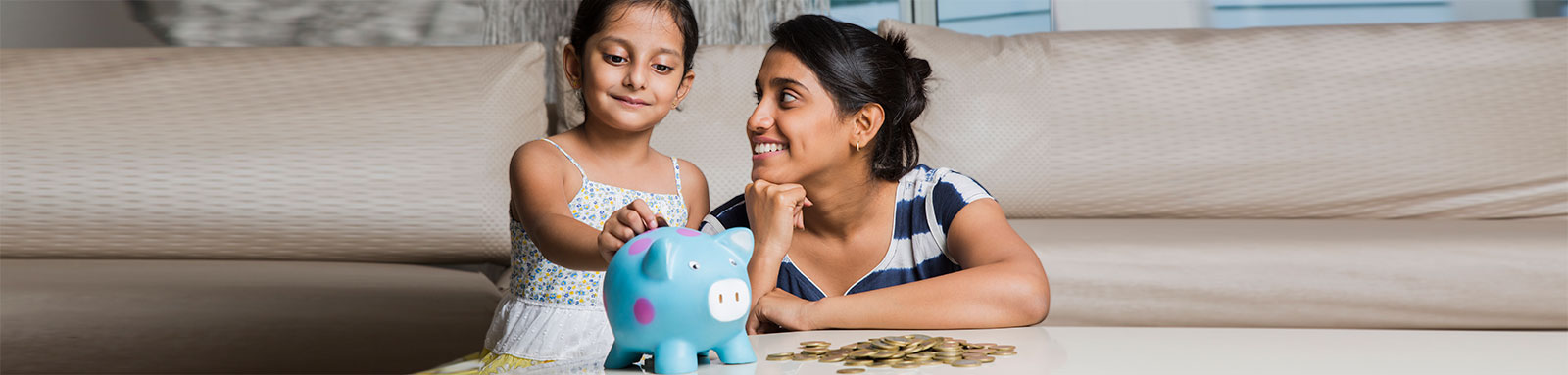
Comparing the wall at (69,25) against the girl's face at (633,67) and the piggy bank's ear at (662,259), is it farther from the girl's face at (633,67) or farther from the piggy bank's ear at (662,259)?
the piggy bank's ear at (662,259)

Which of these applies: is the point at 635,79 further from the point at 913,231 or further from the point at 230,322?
the point at 230,322

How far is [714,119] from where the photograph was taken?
1801mm

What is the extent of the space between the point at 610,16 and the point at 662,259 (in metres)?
0.60

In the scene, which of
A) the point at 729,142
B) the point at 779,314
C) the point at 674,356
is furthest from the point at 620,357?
the point at 729,142

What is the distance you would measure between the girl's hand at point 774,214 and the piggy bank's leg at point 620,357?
1.02ft

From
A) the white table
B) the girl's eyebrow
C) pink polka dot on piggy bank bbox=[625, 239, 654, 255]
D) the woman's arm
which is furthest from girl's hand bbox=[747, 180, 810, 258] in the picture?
pink polka dot on piggy bank bbox=[625, 239, 654, 255]

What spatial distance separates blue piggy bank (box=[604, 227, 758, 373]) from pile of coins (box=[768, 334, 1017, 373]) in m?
0.08

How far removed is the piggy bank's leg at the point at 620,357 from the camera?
2.05 ft

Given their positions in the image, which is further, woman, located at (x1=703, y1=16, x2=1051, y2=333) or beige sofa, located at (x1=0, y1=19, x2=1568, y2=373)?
beige sofa, located at (x1=0, y1=19, x2=1568, y2=373)

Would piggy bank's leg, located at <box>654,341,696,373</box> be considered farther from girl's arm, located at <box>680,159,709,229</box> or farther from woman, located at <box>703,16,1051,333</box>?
girl's arm, located at <box>680,159,709,229</box>

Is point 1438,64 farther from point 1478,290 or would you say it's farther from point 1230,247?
point 1230,247

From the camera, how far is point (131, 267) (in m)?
1.68

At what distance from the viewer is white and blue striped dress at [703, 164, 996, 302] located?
3.75 feet

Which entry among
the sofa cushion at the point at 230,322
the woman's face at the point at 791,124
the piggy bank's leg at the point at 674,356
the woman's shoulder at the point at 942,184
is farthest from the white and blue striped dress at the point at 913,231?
the sofa cushion at the point at 230,322
